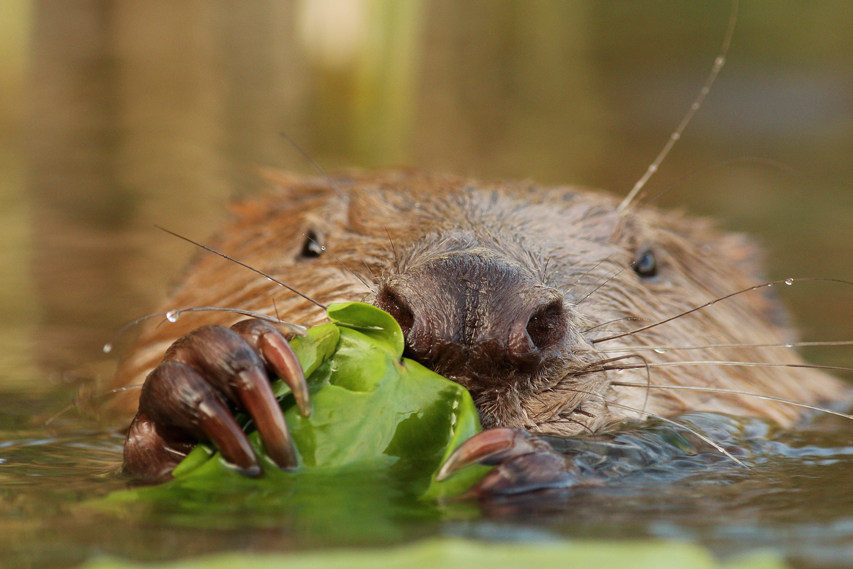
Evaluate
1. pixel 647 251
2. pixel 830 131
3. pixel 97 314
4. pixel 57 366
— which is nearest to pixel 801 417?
A: pixel 647 251

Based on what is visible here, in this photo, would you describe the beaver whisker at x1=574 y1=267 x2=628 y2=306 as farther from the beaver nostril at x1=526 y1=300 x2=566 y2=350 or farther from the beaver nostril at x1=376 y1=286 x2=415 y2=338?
the beaver nostril at x1=376 y1=286 x2=415 y2=338

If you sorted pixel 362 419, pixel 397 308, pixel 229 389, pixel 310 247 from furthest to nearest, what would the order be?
pixel 310 247 → pixel 397 308 → pixel 362 419 → pixel 229 389

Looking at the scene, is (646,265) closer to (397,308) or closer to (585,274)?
(585,274)

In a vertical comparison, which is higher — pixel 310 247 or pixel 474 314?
pixel 474 314

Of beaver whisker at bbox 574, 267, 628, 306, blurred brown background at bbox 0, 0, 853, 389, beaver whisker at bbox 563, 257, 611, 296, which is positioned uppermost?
beaver whisker at bbox 563, 257, 611, 296

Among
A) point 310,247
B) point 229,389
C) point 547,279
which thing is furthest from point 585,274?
point 229,389

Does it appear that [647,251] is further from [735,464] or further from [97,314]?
[97,314]

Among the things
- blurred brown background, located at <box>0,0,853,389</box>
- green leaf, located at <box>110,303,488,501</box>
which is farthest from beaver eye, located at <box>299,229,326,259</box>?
blurred brown background, located at <box>0,0,853,389</box>

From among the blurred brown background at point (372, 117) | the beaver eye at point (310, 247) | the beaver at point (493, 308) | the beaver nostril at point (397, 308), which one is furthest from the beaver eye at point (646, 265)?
the beaver nostril at point (397, 308)
